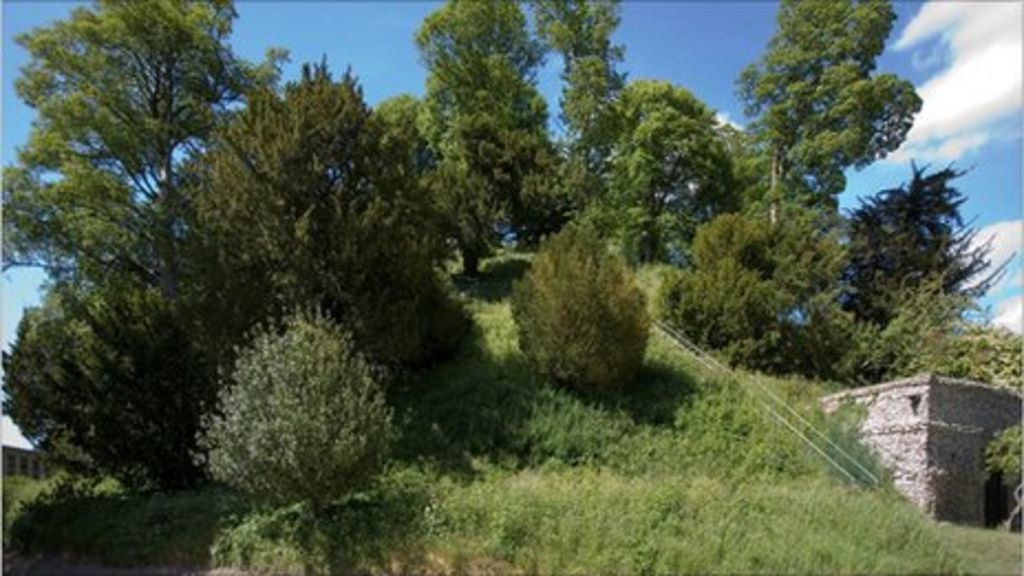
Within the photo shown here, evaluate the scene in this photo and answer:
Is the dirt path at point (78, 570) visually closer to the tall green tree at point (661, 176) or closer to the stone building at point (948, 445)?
the stone building at point (948, 445)

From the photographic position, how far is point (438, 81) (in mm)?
36125

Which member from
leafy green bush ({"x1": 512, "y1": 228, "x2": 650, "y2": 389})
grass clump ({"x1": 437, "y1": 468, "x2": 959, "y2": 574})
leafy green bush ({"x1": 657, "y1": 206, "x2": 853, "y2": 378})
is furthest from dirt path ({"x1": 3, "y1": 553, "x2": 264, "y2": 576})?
leafy green bush ({"x1": 657, "y1": 206, "x2": 853, "y2": 378})

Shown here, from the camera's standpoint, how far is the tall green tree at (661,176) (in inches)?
1341

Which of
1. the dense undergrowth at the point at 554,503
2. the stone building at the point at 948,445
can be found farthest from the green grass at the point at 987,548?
the stone building at the point at 948,445

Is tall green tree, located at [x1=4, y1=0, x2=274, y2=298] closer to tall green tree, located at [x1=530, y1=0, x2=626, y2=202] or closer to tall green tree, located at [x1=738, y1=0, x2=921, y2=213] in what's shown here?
tall green tree, located at [x1=530, y1=0, x2=626, y2=202]

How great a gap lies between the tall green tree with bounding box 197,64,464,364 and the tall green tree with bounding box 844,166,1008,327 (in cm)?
1203

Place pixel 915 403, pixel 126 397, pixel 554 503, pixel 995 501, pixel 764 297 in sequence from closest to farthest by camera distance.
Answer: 1. pixel 554 503
2. pixel 995 501
3. pixel 915 403
4. pixel 126 397
5. pixel 764 297

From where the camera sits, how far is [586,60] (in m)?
33.8

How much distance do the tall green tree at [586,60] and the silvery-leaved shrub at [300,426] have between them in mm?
19660

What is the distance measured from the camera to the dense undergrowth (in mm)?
13133

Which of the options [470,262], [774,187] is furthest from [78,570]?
[774,187]

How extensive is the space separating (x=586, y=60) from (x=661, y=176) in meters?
4.95

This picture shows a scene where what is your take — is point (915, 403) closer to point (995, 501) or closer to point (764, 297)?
point (995, 501)

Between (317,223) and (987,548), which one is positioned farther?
(317,223)
